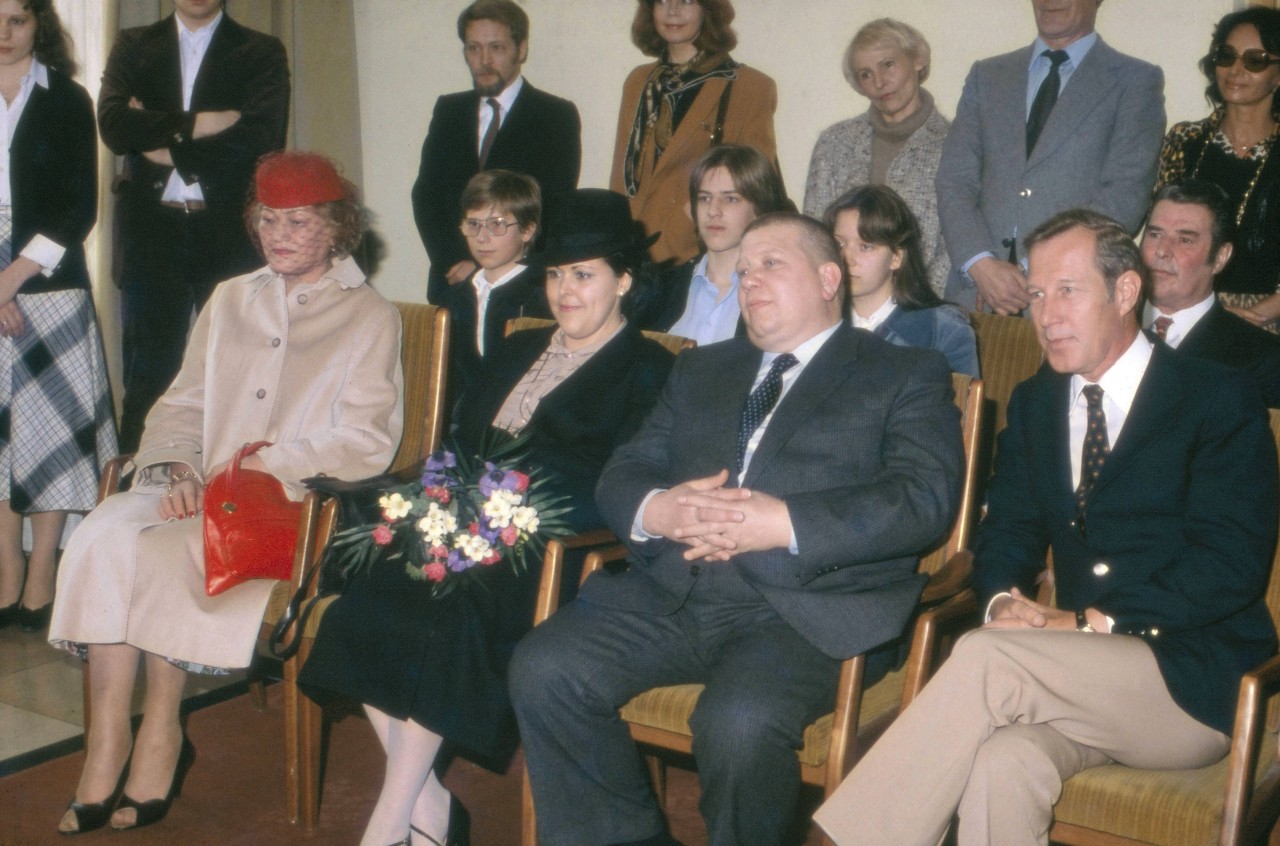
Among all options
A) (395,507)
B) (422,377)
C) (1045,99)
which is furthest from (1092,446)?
(1045,99)

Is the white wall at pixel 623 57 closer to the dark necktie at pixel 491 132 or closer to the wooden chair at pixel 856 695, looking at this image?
the dark necktie at pixel 491 132

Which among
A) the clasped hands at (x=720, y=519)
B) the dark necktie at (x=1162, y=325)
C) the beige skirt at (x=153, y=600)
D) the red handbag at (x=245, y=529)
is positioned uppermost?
the dark necktie at (x=1162, y=325)

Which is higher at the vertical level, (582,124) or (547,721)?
(582,124)

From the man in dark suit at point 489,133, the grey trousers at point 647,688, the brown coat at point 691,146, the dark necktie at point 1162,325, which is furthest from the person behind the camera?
the man in dark suit at point 489,133

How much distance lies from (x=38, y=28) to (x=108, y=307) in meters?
1.24

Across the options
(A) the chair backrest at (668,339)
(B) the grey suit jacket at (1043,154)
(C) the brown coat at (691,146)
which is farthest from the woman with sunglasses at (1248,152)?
(A) the chair backrest at (668,339)

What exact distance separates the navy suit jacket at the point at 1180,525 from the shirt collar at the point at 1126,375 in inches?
1.0

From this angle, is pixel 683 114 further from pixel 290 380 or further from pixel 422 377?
pixel 290 380

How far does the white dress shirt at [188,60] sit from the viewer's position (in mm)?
4594

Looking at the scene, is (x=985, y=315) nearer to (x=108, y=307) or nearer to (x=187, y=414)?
(x=187, y=414)

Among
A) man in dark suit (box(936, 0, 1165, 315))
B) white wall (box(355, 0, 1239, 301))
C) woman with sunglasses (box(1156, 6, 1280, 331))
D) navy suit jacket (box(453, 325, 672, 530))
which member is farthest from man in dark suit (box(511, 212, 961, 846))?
white wall (box(355, 0, 1239, 301))

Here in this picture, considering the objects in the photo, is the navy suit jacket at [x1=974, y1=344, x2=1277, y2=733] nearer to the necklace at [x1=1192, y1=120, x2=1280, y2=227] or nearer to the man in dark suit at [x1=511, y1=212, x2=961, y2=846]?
the man in dark suit at [x1=511, y1=212, x2=961, y2=846]

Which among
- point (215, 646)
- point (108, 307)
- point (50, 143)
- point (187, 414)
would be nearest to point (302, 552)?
point (215, 646)

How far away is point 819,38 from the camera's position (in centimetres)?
505
